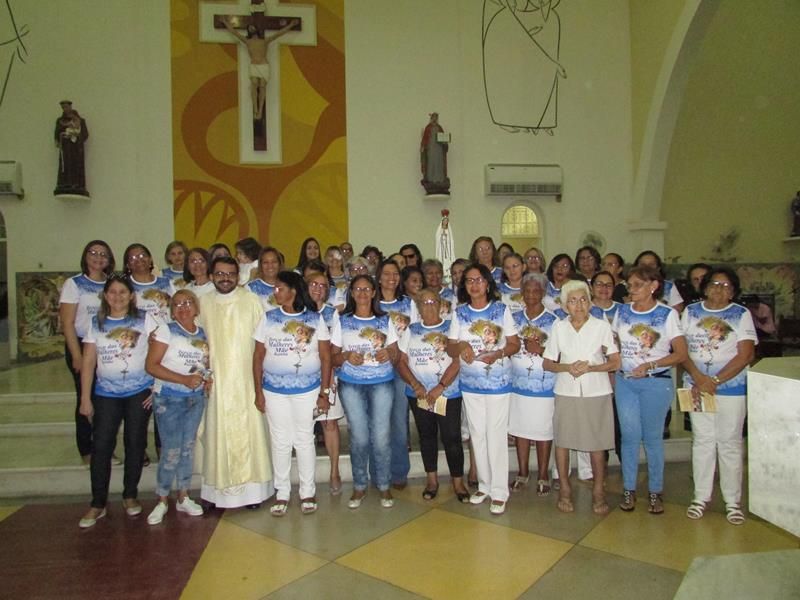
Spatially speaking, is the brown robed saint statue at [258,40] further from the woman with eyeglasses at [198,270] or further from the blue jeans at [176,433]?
the blue jeans at [176,433]

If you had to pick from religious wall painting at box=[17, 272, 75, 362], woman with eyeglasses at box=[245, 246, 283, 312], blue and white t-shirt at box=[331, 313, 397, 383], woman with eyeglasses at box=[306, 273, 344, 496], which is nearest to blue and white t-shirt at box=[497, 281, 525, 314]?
blue and white t-shirt at box=[331, 313, 397, 383]

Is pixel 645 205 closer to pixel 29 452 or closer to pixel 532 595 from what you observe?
pixel 532 595

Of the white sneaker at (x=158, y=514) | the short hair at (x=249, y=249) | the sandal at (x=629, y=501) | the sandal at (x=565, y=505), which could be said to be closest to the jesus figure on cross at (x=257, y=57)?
the short hair at (x=249, y=249)

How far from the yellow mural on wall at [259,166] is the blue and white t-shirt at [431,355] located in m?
6.15

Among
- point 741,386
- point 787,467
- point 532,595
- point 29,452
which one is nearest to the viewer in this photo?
point 787,467

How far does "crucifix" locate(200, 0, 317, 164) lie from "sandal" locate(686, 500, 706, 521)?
316 inches

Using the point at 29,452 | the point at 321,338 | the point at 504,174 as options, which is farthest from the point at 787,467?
the point at 504,174

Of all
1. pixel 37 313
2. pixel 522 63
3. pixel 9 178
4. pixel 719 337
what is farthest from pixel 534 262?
pixel 9 178

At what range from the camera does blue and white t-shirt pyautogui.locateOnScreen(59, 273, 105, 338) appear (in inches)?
157

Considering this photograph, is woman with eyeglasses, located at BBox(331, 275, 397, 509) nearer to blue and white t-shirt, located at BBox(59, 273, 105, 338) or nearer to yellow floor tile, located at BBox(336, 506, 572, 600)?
yellow floor tile, located at BBox(336, 506, 572, 600)

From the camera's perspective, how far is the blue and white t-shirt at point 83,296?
4.00 m

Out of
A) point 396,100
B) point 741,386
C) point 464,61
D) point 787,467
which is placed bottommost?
point 741,386

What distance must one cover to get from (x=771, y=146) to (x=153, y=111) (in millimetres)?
10934

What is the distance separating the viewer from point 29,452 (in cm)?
465
